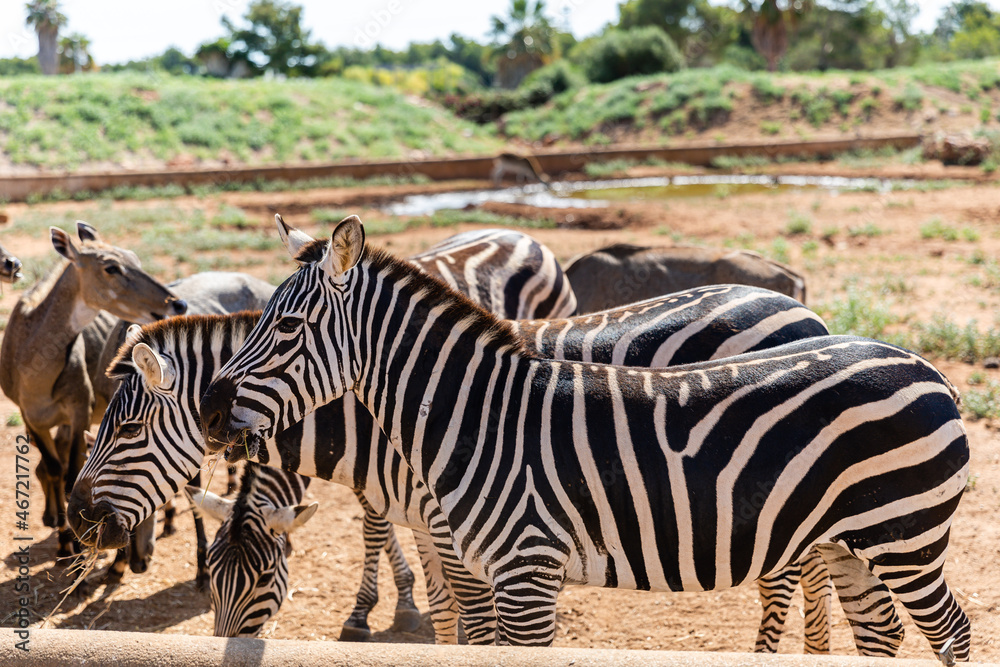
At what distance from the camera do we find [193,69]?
62000 millimetres

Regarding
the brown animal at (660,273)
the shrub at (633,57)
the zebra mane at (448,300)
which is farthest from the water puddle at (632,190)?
the shrub at (633,57)

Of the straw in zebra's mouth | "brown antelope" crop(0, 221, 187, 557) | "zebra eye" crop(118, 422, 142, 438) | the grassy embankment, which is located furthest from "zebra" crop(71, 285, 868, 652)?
the grassy embankment

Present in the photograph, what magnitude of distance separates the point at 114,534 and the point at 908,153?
24.1 m

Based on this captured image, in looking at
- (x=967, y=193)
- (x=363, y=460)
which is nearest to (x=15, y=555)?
(x=363, y=460)

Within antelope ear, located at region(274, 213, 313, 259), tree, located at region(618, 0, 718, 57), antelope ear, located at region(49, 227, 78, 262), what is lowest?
antelope ear, located at region(49, 227, 78, 262)

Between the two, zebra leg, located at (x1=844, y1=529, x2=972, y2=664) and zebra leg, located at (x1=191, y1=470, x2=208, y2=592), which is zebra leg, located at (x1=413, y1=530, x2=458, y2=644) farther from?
zebra leg, located at (x1=844, y1=529, x2=972, y2=664)

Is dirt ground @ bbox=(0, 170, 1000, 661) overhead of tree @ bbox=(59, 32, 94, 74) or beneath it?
beneath

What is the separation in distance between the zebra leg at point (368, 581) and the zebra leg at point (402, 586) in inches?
2.5

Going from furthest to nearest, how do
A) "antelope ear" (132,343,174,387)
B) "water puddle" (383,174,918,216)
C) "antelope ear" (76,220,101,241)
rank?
1. "water puddle" (383,174,918,216)
2. "antelope ear" (76,220,101,241)
3. "antelope ear" (132,343,174,387)

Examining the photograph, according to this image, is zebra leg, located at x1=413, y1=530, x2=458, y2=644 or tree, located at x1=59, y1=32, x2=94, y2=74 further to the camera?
tree, located at x1=59, y1=32, x2=94, y2=74

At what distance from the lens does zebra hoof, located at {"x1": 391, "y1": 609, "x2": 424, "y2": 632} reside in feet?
16.3

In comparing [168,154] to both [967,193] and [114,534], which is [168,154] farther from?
[114,534]

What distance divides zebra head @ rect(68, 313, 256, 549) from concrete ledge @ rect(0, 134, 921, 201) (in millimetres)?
18048

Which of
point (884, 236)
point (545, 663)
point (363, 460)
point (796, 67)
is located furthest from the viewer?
point (796, 67)
